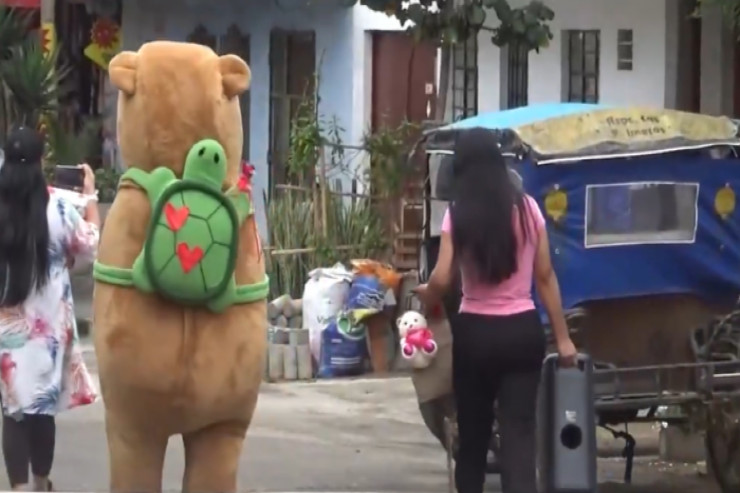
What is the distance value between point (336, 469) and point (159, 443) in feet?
11.2

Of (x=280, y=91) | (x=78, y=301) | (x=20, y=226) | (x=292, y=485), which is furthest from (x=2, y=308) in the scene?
(x=280, y=91)

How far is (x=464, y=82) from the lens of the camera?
54.2 feet

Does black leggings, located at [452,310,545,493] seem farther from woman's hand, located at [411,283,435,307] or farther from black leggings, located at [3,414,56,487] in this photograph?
black leggings, located at [3,414,56,487]

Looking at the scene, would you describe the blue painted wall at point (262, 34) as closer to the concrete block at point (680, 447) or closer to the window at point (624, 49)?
the window at point (624, 49)

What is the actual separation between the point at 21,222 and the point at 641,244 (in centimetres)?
302

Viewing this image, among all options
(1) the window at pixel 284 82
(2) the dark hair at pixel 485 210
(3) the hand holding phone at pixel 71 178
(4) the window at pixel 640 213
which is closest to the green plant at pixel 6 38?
(1) the window at pixel 284 82

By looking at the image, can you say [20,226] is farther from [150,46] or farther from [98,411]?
[98,411]

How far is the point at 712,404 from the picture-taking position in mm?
8516

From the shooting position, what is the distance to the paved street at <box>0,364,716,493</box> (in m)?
9.32

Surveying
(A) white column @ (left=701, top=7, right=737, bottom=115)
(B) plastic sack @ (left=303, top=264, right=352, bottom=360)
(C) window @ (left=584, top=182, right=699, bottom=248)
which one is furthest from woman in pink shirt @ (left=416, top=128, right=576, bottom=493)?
(A) white column @ (left=701, top=7, right=737, bottom=115)

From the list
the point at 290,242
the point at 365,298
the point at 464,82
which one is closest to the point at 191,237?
the point at 365,298

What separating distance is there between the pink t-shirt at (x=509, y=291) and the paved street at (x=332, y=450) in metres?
2.53

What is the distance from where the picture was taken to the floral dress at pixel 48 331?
24.6 feet

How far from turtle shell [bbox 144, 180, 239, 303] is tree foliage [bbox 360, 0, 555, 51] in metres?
7.12
